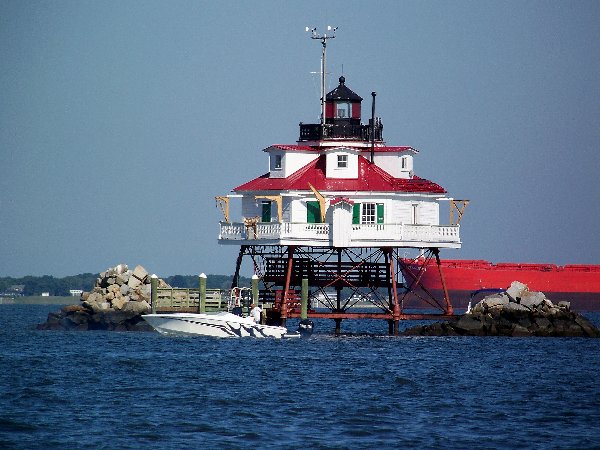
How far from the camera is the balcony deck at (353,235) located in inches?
2370

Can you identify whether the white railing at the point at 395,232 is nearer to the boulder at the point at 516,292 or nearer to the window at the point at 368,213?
the window at the point at 368,213

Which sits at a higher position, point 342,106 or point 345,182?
point 342,106

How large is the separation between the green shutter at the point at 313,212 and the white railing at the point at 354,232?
919 millimetres

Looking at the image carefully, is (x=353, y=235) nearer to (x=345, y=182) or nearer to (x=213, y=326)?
(x=345, y=182)

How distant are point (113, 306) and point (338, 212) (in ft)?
53.2

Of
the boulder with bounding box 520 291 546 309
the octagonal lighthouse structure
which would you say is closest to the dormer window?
the octagonal lighthouse structure

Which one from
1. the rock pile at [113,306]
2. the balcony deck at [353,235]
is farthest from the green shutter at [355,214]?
the rock pile at [113,306]

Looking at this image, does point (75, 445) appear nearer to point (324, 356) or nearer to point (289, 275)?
point (324, 356)

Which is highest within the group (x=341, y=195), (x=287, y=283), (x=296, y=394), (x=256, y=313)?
(x=341, y=195)

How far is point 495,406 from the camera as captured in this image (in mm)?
38344

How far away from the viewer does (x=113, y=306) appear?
70.5 m

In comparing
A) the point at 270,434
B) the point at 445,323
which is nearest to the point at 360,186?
the point at 445,323

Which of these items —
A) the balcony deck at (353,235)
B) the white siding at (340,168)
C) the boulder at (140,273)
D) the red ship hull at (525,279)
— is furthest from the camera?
the red ship hull at (525,279)

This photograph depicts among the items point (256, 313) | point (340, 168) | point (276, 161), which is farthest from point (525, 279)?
point (256, 313)
